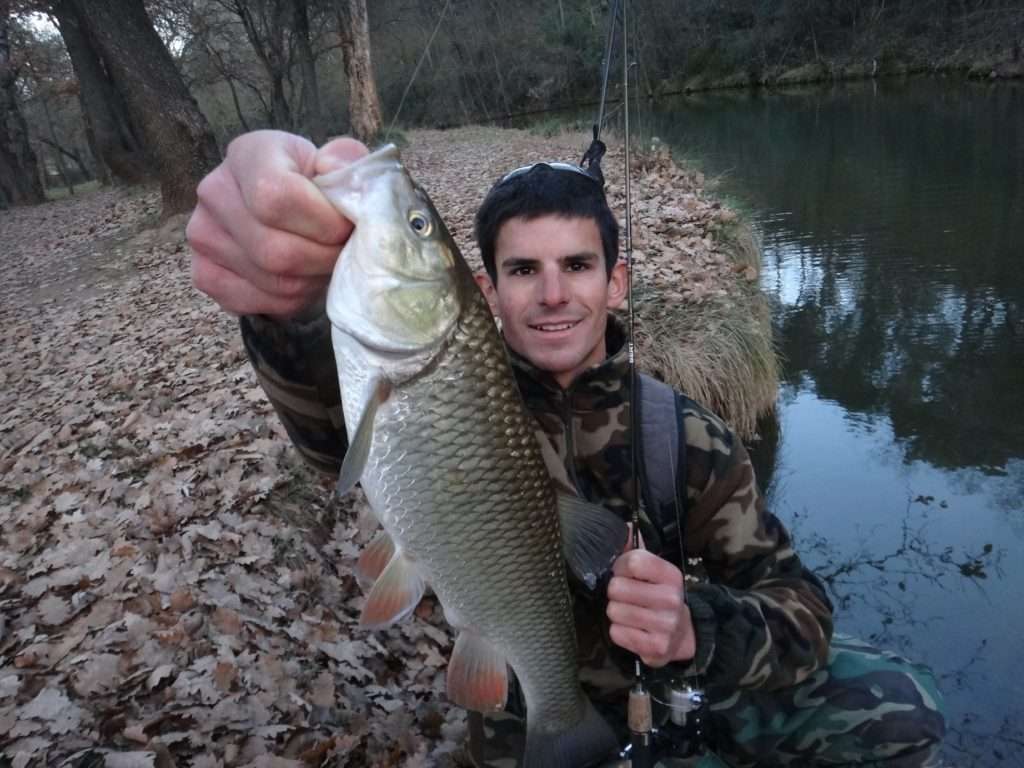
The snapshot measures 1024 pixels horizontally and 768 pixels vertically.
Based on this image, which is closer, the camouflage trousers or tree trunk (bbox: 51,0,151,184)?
the camouflage trousers

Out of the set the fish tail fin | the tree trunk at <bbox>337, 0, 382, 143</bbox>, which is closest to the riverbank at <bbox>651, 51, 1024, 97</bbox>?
the tree trunk at <bbox>337, 0, 382, 143</bbox>

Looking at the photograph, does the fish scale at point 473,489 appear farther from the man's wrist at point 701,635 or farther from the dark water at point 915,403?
the dark water at point 915,403

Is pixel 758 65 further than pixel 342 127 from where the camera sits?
Yes

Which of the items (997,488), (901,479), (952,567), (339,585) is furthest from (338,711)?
(997,488)

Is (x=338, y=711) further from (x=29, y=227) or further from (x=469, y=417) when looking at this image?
(x=29, y=227)

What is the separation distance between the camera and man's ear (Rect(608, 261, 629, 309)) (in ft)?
8.64

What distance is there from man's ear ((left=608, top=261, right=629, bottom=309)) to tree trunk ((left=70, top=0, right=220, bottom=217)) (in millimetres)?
9805

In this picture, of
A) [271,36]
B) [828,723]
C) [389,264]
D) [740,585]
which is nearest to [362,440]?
[389,264]

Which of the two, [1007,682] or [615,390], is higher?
[615,390]

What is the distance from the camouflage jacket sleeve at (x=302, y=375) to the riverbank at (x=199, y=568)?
1.19m

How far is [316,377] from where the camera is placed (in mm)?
1885

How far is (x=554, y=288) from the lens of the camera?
228 cm

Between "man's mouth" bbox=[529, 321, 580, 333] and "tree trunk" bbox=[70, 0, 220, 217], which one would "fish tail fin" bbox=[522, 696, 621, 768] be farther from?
"tree trunk" bbox=[70, 0, 220, 217]

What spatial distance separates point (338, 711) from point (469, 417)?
1.86 m
